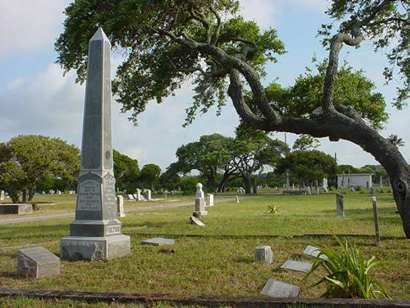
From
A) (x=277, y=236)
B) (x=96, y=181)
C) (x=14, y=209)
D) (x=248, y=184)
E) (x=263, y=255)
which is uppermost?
(x=96, y=181)

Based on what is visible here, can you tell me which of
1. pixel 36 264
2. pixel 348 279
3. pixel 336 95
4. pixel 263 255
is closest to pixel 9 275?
pixel 36 264

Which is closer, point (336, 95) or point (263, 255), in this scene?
point (263, 255)

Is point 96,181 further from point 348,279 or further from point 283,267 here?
point 348,279

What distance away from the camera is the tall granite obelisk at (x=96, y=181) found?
9.81 metres

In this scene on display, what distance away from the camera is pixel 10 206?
27.5 meters

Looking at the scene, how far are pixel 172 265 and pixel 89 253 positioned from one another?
6.19 ft

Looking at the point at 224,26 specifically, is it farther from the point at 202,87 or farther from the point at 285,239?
the point at 285,239

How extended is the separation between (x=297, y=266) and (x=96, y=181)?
4.42 meters

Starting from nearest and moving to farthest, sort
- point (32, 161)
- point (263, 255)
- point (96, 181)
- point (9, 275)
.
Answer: point (9, 275), point (263, 255), point (96, 181), point (32, 161)

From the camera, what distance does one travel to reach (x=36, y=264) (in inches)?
304

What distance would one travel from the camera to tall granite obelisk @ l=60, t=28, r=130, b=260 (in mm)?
9812

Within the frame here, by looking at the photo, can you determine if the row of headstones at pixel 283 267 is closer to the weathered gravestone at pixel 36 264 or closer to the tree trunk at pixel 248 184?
the weathered gravestone at pixel 36 264

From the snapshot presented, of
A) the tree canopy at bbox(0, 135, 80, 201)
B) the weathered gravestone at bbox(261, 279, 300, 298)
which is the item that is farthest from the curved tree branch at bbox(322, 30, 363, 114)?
the tree canopy at bbox(0, 135, 80, 201)

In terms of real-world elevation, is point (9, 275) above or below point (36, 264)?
below
